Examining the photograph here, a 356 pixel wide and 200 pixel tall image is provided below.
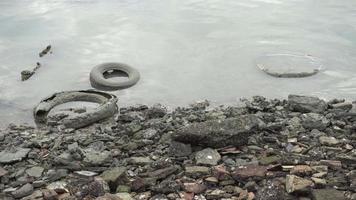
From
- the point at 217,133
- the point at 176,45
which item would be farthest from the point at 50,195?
the point at 176,45

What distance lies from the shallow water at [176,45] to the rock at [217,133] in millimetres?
2560

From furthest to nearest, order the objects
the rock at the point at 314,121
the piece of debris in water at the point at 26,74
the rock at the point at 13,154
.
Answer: the piece of debris in water at the point at 26,74, the rock at the point at 314,121, the rock at the point at 13,154

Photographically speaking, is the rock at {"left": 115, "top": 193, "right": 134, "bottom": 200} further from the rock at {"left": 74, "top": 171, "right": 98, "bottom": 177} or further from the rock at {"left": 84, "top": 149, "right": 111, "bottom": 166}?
the rock at {"left": 84, "top": 149, "right": 111, "bottom": 166}

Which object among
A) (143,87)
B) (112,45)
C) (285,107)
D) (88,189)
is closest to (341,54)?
(285,107)

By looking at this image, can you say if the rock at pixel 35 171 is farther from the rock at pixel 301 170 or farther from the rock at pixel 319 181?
the rock at pixel 319 181

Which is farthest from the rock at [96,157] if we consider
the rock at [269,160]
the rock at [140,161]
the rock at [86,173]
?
the rock at [269,160]

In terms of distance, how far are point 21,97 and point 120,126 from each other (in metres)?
3.02

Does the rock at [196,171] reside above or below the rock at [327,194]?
below

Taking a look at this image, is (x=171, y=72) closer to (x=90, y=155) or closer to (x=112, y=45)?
(x=112, y=45)

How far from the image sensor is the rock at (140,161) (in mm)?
6405

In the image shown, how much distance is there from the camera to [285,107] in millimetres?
8516

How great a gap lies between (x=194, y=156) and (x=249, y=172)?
3.04 feet

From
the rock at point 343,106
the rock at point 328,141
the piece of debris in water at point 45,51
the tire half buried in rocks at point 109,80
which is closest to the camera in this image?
the rock at point 328,141

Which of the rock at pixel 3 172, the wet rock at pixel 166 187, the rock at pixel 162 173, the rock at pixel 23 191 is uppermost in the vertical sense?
the wet rock at pixel 166 187
